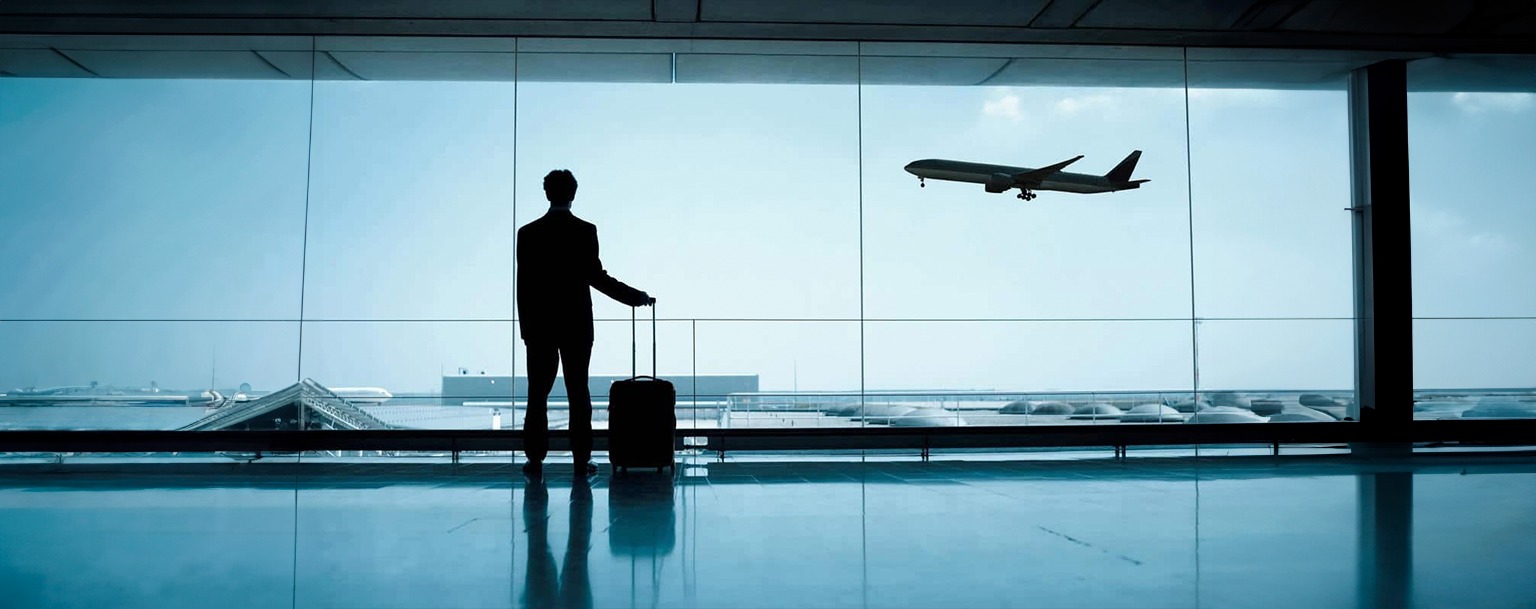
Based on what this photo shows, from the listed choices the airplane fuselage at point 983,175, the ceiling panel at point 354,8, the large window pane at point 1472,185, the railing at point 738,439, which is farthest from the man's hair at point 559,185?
the airplane fuselage at point 983,175

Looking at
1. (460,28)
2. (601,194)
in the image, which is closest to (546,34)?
(460,28)

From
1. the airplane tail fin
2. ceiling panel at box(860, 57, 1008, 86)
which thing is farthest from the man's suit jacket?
the airplane tail fin

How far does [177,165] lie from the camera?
29.3ft

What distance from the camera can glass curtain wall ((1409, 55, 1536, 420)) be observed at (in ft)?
20.8

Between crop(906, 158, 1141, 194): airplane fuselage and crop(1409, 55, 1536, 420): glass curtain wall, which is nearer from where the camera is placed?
crop(1409, 55, 1536, 420): glass curtain wall

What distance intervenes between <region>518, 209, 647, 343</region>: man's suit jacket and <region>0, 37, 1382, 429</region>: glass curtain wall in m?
0.40

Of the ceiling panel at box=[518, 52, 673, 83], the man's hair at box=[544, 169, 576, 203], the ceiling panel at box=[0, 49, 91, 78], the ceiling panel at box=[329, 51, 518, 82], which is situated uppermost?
the ceiling panel at box=[518, 52, 673, 83]

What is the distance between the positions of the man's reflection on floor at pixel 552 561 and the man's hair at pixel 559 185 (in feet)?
4.45

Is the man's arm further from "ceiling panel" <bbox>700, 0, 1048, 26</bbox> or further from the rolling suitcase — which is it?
"ceiling panel" <bbox>700, 0, 1048, 26</bbox>

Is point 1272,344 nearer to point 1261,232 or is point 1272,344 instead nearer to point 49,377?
point 1261,232

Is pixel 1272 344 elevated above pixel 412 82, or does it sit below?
below

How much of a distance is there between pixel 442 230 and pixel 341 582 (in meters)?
7.81

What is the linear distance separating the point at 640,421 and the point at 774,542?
5.92ft

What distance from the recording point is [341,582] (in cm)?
155
